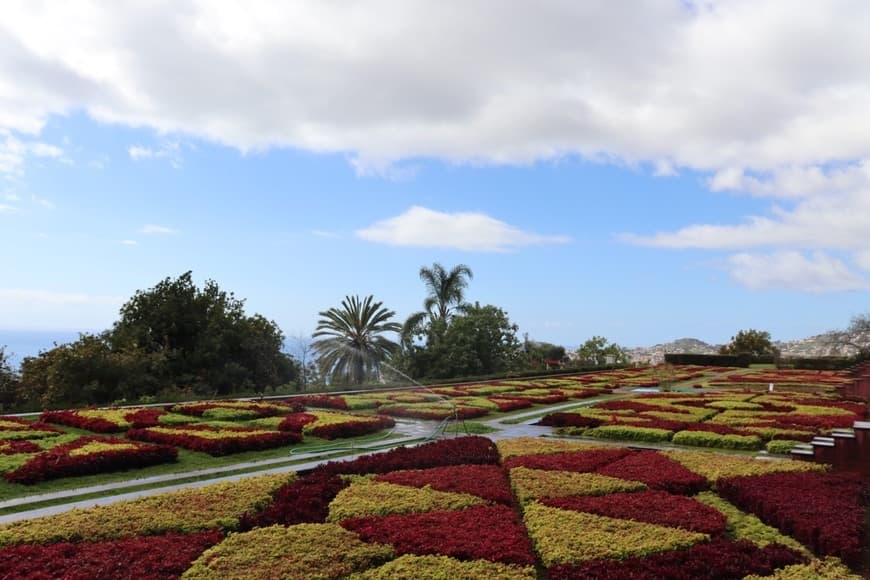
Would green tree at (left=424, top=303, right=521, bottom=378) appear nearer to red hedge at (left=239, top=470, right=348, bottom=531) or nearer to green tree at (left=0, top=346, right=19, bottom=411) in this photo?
green tree at (left=0, top=346, right=19, bottom=411)

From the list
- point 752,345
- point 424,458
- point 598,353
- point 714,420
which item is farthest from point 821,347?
point 424,458

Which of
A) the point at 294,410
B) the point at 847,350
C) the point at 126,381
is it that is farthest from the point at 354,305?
the point at 847,350

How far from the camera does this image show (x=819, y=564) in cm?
513

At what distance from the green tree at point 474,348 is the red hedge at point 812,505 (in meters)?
24.0

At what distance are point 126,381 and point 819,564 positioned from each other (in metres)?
19.5

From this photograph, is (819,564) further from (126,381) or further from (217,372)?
(217,372)

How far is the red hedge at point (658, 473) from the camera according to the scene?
25.0 feet

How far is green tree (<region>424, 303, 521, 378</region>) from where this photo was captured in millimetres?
31859

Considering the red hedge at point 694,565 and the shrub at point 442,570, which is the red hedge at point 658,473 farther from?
the shrub at point 442,570

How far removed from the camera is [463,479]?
7746mm

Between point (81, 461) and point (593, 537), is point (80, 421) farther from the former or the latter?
point (593, 537)

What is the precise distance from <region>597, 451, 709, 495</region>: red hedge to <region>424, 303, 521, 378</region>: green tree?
22.5 m

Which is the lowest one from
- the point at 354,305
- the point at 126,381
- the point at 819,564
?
the point at 819,564

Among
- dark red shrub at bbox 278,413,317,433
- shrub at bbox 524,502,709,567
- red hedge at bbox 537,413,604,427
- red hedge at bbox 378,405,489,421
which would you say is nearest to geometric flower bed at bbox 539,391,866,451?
red hedge at bbox 537,413,604,427
